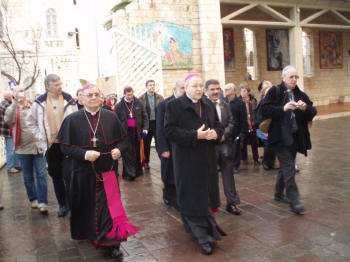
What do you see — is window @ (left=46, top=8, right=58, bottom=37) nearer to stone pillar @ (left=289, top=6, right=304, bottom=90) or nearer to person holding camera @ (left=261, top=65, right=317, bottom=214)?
stone pillar @ (left=289, top=6, right=304, bottom=90)

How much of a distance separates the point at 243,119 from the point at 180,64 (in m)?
5.99

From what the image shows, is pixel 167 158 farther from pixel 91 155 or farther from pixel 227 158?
pixel 91 155

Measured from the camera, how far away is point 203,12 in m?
13.1

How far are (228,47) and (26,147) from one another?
14.4 metres

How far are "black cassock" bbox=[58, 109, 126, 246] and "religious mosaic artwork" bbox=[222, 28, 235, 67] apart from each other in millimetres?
15082

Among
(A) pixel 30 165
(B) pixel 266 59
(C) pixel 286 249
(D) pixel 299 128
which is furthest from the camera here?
(B) pixel 266 59

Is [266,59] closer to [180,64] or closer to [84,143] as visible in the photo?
[180,64]

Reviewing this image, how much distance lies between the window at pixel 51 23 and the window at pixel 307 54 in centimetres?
1889

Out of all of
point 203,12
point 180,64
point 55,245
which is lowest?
point 55,245

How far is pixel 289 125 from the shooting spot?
4758 mm

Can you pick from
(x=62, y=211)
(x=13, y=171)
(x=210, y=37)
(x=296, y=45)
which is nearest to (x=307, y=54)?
(x=296, y=45)

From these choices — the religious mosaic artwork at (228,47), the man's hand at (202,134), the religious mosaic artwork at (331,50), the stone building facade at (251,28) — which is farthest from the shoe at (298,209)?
the religious mosaic artwork at (331,50)

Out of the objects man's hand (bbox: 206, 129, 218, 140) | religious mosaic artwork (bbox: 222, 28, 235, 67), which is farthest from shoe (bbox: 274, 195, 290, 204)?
religious mosaic artwork (bbox: 222, 28, 235, 67)

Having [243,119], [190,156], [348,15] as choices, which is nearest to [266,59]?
[348,15]
